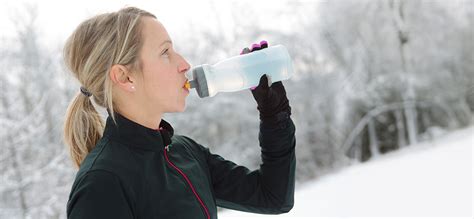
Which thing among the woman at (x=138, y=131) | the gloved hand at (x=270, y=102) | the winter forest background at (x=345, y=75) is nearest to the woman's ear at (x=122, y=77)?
the woman at (x=138, y=131)

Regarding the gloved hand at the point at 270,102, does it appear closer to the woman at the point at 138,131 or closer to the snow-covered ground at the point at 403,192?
the woman at the point at 138,131

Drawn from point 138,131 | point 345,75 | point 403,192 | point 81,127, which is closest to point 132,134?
point 138,131

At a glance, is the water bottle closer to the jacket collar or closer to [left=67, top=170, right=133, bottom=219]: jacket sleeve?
the jacket collar

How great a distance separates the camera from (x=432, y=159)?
3.65m

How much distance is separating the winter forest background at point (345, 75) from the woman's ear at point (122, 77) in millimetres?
6040

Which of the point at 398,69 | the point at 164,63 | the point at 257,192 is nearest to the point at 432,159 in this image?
the point at 257,192

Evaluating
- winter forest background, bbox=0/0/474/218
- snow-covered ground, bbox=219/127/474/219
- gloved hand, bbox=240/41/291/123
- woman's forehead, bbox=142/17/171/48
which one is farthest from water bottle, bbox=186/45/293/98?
winter forest background, bbox=0/0/474/218

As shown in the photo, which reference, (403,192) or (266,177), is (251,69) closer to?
(266,177)

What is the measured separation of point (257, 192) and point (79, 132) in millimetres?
357

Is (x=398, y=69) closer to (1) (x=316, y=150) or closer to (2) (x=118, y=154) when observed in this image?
(1) (x=316, y=150)

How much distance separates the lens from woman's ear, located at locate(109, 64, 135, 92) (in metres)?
0.74

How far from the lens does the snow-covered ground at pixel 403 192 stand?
2471 millimetres

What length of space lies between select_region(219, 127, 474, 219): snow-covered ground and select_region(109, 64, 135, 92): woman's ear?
173 cm

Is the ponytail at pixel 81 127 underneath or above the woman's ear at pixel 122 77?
underneath
